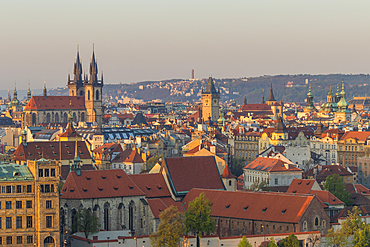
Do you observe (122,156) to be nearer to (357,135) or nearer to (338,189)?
(338,189)

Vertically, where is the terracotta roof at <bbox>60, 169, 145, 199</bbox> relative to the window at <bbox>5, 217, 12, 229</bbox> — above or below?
above

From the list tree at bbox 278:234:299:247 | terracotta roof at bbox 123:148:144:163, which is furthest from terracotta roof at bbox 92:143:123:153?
tree at bbox 278:234:299:247

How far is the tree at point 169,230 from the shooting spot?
89.5m

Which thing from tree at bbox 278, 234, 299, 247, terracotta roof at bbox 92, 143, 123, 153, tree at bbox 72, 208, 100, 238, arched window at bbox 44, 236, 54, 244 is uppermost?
terracotta roof at bbox 92, 143, 123, 153

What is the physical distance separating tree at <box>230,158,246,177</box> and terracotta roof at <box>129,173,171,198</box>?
58.6 m

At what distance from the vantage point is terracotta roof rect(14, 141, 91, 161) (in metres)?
145

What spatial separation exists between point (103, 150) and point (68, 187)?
7453 cm

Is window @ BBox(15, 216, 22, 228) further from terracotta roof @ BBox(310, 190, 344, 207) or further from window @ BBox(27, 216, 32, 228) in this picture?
terracotta roof @ BBox(310, 190, 344, 207)

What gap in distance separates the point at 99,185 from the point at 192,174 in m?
14.8

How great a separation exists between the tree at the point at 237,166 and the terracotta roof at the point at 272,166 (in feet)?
75.1

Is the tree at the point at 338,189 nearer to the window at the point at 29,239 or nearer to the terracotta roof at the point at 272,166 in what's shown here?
the terracotta roof at the point at 272,166

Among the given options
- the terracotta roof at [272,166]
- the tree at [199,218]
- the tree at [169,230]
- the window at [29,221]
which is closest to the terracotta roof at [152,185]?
the tree at [199,218]

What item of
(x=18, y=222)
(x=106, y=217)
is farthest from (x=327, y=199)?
(x=18, y=222)

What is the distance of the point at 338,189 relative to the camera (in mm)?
124500
